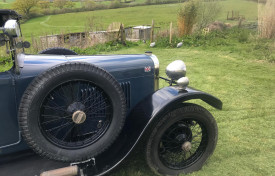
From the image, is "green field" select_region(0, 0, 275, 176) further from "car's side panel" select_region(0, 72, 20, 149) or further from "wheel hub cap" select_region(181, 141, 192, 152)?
"wheel hub cap" select_region(181, 141, 192, 152)

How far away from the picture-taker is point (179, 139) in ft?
8.75

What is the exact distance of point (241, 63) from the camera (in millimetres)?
7957

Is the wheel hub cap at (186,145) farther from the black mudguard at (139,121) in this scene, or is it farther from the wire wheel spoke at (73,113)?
the wire wheel spoke at (73,113)

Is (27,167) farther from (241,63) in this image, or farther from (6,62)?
(241,63)

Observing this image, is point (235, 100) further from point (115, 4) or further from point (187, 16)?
point (115, 4)

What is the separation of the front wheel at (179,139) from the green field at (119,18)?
11317 millimetres

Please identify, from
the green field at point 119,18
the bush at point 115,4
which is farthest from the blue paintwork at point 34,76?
the bush at point 115,4

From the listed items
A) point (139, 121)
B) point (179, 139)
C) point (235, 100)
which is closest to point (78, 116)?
point (139, 121)

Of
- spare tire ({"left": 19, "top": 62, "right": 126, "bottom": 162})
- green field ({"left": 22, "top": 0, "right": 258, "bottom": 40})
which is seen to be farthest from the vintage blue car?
green field ({"left": 22, "top": 0, "right": 258, "bottom": 40})

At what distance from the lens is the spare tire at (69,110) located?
6.45 ft

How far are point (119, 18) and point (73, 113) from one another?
85.6 feet

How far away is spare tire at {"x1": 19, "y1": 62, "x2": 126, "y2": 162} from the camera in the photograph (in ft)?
6.45

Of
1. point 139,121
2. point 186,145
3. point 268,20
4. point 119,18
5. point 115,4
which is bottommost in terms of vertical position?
point 186,145

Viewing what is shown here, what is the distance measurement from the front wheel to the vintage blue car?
0.01 meters
